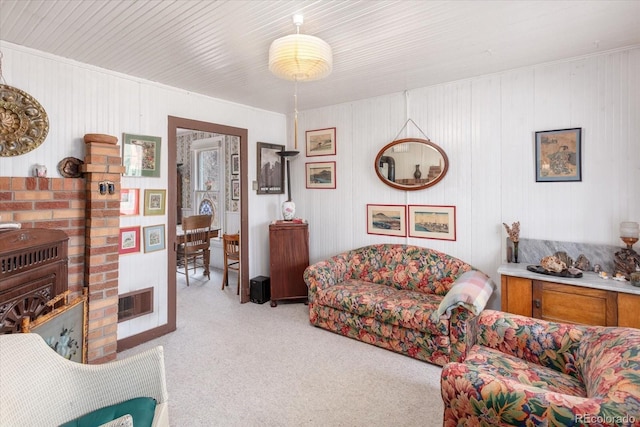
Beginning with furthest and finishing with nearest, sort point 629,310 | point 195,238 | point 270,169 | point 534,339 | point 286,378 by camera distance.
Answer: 1. point 195,238
2. point 270,169
3. point 286,378
4. point 629,310
5. point 534,339

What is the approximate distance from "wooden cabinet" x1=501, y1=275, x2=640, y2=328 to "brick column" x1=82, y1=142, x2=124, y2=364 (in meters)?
3.35

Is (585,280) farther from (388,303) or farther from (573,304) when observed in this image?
(388,303)

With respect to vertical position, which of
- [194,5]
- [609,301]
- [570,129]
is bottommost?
[609,301]

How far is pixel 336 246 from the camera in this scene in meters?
4.43

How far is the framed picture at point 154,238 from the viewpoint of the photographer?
3.30 meters

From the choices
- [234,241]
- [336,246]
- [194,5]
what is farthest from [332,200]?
[194,5]

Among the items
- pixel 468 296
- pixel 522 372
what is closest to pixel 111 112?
pixel 468 296

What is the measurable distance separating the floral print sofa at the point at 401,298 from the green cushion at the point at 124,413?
203 centimetres

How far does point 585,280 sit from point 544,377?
1.15 meters

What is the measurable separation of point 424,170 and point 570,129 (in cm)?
132

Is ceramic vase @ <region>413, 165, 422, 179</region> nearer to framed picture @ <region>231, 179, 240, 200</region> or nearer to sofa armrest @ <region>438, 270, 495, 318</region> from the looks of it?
sofa armrest @ <region>438, 270, 495, 318</region>

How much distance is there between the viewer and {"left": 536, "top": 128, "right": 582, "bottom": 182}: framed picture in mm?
2836

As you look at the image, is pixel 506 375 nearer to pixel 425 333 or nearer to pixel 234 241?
pixel 425 333

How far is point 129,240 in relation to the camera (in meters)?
3.17
